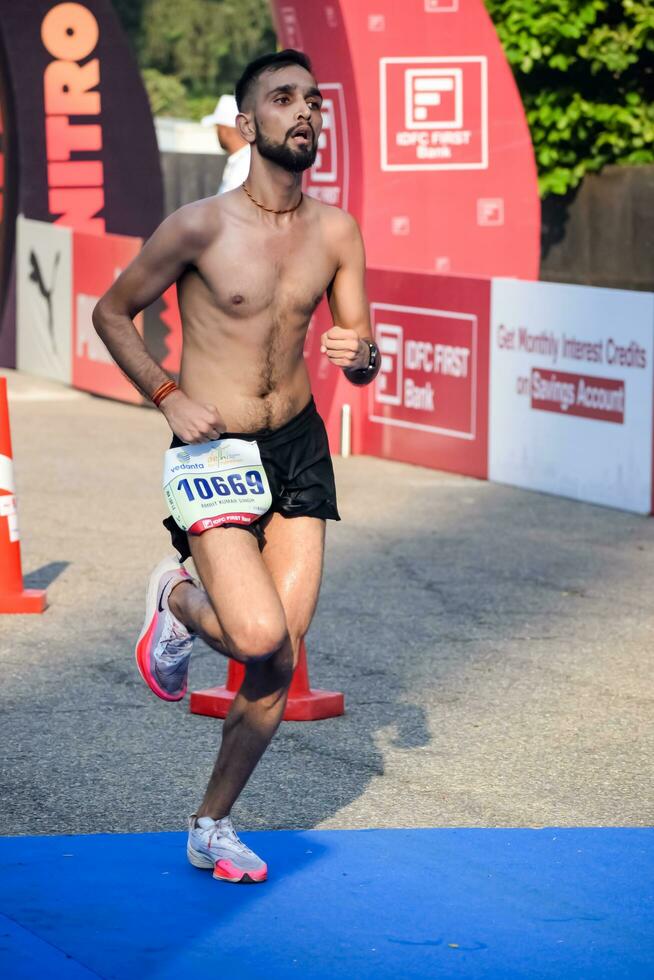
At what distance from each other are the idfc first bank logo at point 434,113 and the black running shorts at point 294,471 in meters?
9.22

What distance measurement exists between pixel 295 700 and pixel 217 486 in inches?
78.1

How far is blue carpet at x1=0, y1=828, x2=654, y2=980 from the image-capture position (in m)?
4.24

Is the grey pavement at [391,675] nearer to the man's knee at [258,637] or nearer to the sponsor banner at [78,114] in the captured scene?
Answer: the man's knee at [258,637]

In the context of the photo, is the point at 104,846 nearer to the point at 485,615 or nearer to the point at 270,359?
the point at 270,359

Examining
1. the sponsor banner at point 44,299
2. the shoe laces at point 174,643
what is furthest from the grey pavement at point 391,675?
the sponsor banner at point 44,299

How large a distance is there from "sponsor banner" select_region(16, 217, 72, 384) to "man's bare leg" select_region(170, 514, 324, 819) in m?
12.8

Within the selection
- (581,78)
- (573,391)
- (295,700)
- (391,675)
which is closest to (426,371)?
(573,391)

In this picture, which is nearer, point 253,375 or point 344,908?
point 344,908

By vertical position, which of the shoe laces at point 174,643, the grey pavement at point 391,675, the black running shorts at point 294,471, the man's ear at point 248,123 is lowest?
the grey pavement at point 391,675

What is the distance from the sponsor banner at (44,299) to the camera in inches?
690

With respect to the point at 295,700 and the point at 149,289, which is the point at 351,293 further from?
the point at 295,700

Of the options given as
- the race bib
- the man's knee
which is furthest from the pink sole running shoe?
the man's knee

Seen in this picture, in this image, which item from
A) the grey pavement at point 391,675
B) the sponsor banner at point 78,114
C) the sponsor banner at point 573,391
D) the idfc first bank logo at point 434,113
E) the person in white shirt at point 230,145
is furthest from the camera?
the sponsor banner at point 78,114

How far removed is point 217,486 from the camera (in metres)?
4.77
